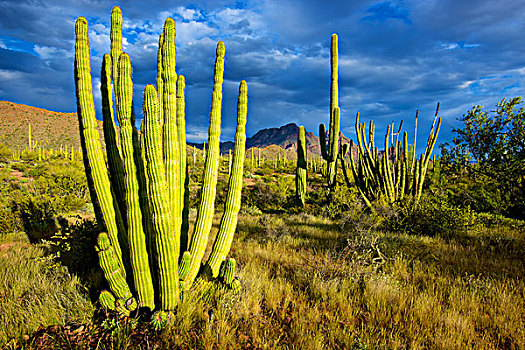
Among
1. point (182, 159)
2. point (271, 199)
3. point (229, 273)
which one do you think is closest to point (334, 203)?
point (271, 199)

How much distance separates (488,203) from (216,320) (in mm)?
13336

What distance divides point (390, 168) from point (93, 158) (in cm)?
1048

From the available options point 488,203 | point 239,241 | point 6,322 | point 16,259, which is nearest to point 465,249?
point 239,241

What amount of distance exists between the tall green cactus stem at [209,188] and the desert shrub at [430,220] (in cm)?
632

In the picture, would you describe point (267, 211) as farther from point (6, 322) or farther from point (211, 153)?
point (6, 322)

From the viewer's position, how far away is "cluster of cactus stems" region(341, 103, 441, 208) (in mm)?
10367

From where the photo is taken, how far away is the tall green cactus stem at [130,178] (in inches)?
125

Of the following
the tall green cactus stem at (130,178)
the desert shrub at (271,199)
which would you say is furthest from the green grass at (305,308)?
the desert shrub at (271,199)

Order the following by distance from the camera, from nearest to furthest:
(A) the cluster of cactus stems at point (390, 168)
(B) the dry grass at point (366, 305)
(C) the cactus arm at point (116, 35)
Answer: (B) the dry grass at point (366, 305), (C) the cactus arm at point (116, 35), (A) the cluster of cactus stems at point (390, 168)

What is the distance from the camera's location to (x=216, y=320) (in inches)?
127

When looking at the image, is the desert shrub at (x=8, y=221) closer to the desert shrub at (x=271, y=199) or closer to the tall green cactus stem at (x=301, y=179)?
the desert shrub at (x=271, y=199)

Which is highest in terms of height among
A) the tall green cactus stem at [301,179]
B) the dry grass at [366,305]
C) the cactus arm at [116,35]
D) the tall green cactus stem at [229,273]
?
the cactus arm at [116,35]

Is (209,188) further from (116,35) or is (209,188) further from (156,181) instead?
(116,35)

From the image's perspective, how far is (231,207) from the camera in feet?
13.1
